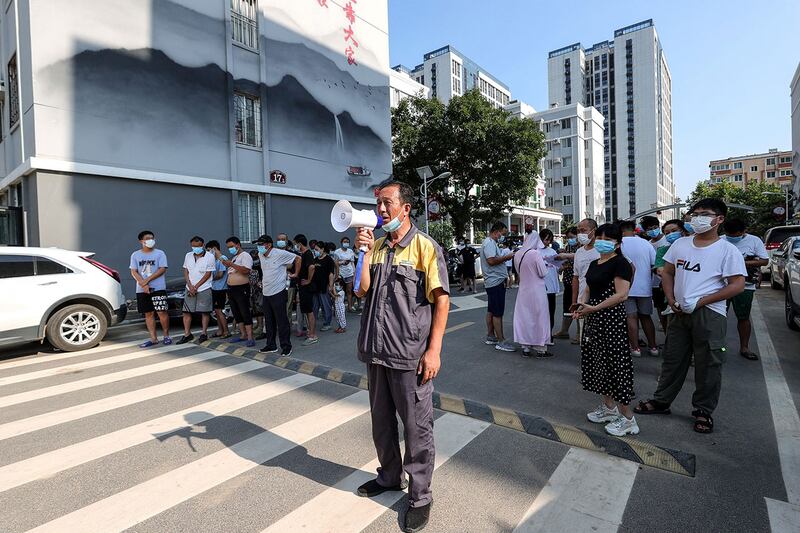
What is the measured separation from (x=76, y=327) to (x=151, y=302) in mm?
1113

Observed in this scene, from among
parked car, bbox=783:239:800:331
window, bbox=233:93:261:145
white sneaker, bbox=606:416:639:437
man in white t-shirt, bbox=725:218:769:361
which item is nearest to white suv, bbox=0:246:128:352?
white sneaker, bbox=606:416:639:437

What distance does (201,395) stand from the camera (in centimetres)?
491

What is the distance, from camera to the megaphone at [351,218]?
241 centimetres

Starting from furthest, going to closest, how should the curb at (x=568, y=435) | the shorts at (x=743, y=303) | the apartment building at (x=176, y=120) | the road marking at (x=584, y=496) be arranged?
the apartment building at (x=176, y=120) < the shorts at (x=743, y=303) < the curb at (x=568, y=435) < the road marking at (x=584, y=496)

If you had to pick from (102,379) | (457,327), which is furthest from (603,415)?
(102,379)

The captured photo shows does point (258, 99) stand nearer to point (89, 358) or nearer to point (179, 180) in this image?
point (179, 180)

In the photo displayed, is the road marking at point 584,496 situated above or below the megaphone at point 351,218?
below

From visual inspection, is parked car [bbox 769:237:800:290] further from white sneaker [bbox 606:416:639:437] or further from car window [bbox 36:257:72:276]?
car window [bbox 36:257:72:276]

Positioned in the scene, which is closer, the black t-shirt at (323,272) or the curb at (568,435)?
the curb at (568,435)

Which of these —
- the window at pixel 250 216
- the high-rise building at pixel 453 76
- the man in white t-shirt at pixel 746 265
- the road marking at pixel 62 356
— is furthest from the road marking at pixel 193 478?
the high-rise building at pixel 453 76

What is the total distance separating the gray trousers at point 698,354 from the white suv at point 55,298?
26.4 feet

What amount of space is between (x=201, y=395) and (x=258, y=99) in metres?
13.5

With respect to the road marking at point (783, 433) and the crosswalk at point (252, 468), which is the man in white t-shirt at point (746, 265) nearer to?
the road marking at point (783, 433)

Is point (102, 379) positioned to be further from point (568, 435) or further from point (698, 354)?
point (698, 354)
